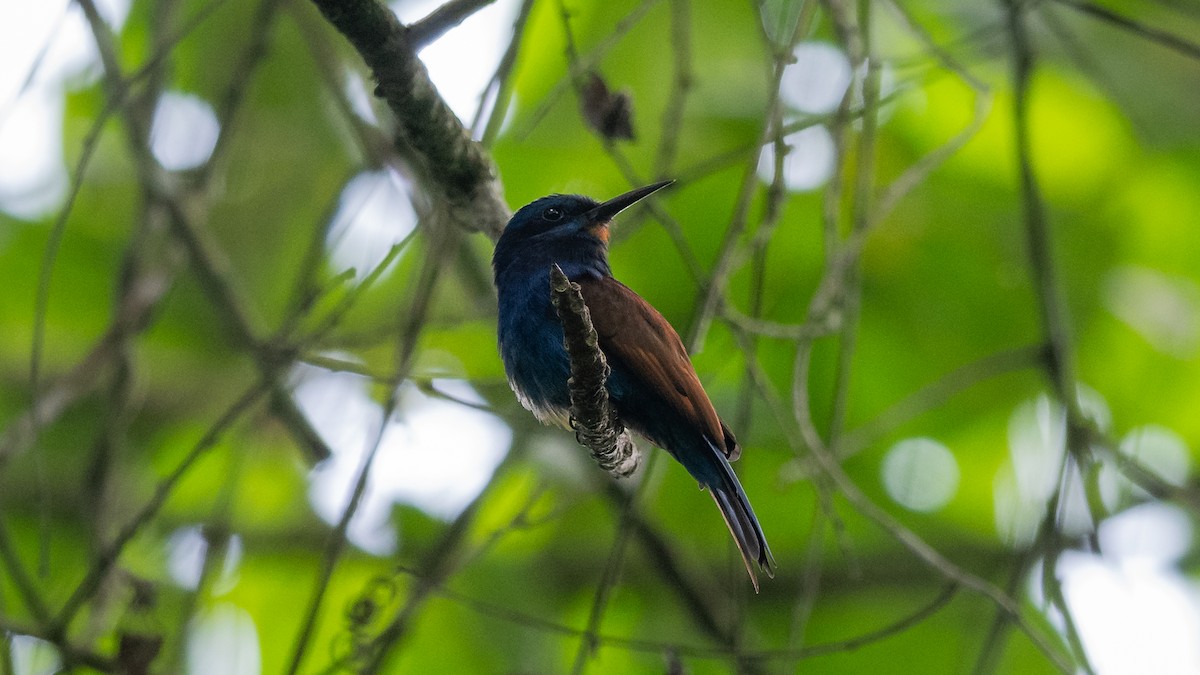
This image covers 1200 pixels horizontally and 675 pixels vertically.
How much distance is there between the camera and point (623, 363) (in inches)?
148

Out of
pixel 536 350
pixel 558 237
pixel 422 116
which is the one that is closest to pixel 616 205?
pixel 558 237

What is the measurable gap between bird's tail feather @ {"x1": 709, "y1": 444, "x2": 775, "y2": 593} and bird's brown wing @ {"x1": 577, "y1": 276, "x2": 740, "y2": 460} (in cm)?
8

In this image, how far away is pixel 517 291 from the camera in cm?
414

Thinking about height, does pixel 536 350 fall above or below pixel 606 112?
below

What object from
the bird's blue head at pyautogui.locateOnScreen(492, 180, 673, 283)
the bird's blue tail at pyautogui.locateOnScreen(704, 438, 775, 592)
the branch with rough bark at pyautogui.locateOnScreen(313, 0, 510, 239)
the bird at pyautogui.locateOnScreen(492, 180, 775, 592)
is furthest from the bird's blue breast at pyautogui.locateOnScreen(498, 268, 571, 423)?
the bird's blue tail at pyautogui.locateOnScreen(704, 438, 775, 592)

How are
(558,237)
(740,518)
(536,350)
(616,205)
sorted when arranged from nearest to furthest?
(740,518)
(536,350)
(616,205)
(558,237)

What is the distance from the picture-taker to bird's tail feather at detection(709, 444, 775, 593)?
3601mm

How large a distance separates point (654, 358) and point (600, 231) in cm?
86

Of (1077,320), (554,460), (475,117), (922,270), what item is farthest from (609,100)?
(1077,320)

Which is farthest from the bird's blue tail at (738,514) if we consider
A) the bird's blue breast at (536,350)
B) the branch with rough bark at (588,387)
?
the bird's blue breast at (536,350)

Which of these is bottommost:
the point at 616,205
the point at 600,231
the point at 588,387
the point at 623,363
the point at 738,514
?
the point at 588,387

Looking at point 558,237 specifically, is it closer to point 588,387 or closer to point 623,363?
point 623,363

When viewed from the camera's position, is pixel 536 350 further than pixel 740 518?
Yes

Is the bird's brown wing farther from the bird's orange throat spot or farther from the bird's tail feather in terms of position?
the bird's orange throat spot
